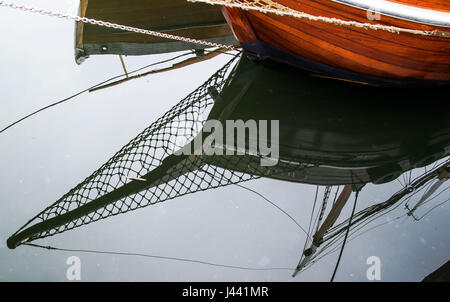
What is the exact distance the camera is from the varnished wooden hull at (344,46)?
2.90 m

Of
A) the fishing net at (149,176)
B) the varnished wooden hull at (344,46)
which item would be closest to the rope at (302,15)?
the varnished wooden hull at (344,46)

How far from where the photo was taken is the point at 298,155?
2916 mm

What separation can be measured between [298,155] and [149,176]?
0.95 m

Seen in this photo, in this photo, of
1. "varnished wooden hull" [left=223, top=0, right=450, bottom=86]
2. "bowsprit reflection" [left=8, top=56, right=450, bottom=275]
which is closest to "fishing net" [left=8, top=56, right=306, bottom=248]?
"bowsprit reflection" [left=8, top=56, right=450, bottom=275]

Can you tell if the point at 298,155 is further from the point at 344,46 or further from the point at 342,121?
the point at 344,46

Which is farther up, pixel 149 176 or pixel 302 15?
pixel 302 15

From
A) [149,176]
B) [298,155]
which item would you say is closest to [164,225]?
[149,176]

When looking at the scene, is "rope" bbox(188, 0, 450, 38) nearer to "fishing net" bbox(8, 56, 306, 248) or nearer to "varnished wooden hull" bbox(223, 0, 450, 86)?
"varnished wooden hull" bbox(223, 0, 450, 86)

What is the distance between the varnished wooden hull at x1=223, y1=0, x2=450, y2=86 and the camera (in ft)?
9.52

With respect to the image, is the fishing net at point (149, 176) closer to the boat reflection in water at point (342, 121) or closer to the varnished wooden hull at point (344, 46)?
the boat reflection in water at point (342, 121)

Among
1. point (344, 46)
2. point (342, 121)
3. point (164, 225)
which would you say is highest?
point (344, 46)

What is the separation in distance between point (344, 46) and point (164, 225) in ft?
5.61

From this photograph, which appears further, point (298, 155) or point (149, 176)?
point (298, 155)

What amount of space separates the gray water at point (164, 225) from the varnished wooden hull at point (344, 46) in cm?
79
